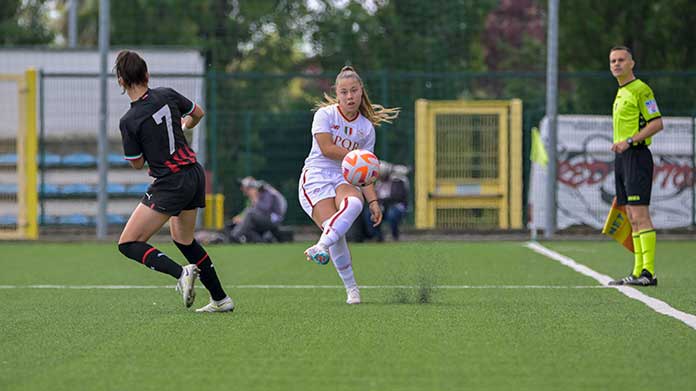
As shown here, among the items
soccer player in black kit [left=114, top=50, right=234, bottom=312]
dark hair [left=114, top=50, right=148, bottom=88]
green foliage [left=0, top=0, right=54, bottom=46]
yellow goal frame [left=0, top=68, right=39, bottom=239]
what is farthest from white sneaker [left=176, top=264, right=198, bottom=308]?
green foliage [left=0, top=0, right=54, bottom=46]

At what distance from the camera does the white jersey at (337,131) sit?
8.99 meters

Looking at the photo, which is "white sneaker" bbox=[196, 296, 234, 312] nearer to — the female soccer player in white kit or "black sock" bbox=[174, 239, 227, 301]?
"black sock" bbox=[174, 239, 227, 301]

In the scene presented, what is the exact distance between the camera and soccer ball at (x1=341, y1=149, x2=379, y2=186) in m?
8.71

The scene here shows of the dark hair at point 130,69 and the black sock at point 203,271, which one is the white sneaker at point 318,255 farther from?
the dark hair at point 130,69

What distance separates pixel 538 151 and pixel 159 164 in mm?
13357

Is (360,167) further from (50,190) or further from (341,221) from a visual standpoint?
(50,190)

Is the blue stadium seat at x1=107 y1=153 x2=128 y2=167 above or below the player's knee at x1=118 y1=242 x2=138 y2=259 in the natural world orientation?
above

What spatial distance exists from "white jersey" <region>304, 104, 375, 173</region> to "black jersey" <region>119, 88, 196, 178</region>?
1.11m

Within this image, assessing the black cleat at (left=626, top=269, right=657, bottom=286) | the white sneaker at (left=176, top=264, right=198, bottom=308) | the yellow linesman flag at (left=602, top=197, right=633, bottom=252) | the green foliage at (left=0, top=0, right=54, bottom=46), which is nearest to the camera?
the white sneaker at (left=176, top=264, right=198, bottom=308)

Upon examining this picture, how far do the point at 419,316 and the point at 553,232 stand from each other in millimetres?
12810

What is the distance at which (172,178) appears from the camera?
8.20 metres

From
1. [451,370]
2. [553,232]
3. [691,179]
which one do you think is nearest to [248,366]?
[451,370]

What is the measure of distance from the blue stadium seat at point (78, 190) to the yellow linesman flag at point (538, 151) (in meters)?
7.88

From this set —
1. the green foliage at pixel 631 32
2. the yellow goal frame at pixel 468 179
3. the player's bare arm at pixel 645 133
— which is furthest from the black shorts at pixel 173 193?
the green foliage at pixel 631 32
